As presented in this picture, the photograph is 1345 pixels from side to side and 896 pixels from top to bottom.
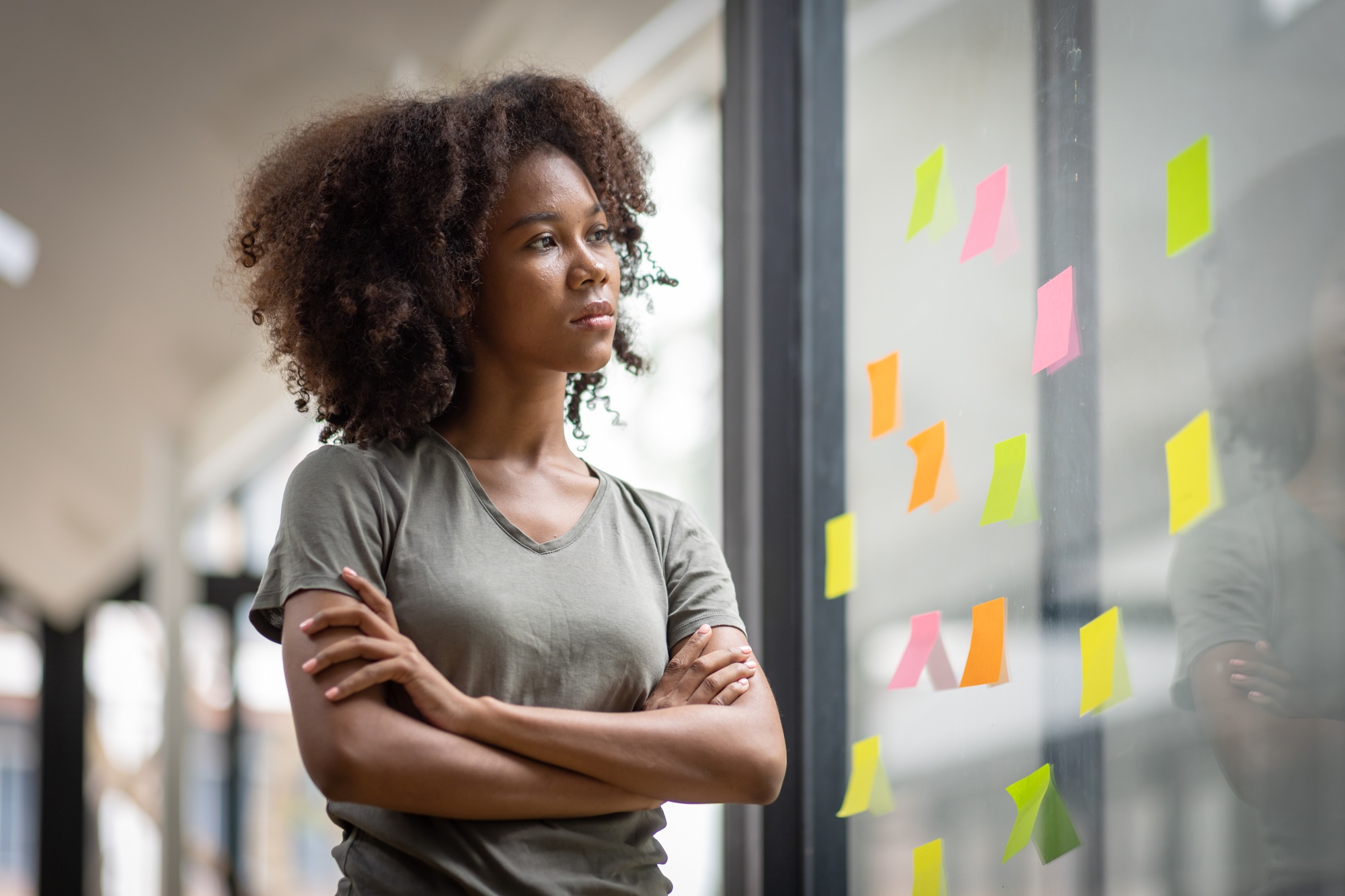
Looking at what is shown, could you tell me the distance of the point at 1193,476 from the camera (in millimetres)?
1141

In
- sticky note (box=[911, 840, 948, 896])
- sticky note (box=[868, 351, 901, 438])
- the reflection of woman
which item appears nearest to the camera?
the reflection of woman

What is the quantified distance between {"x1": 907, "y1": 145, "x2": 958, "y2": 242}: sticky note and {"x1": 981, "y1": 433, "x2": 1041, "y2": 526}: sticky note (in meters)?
0.35

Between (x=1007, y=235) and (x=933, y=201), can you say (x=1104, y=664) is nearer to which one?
(x=1007, y=235)

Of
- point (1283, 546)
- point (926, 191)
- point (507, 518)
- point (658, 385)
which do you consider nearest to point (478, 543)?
point (507, 518)

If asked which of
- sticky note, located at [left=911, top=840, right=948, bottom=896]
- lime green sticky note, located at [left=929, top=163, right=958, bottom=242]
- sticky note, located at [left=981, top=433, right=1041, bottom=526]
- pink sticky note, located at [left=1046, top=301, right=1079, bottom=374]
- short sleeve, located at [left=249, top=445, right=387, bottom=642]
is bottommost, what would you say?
sticky note, located at [left=911, top=840, right=948, bottom=896]

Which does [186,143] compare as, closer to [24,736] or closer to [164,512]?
[164,512]

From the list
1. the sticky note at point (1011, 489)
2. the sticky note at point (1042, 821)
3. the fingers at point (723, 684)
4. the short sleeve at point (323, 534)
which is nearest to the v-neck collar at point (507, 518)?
the short sleeve at point (323, 534)

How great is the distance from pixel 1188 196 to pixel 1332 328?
22 cm

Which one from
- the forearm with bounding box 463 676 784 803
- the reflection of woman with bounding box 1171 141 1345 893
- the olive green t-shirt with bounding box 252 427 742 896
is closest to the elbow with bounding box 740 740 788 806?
the forearm with bounding box 463 676 784 803

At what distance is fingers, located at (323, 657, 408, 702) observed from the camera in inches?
43.0

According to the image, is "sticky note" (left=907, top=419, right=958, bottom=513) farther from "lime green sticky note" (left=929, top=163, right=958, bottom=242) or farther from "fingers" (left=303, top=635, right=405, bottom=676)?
"fingers" (left=303, top=635, right=405, bottom=676)

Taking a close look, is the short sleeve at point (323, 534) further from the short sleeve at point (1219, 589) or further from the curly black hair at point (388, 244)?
the short sleeve at point (1219, 589)

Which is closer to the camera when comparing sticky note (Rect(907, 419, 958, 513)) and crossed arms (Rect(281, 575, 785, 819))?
crossed arms (Rect(281, 575, 785, 819))

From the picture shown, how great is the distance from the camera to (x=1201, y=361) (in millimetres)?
1148
